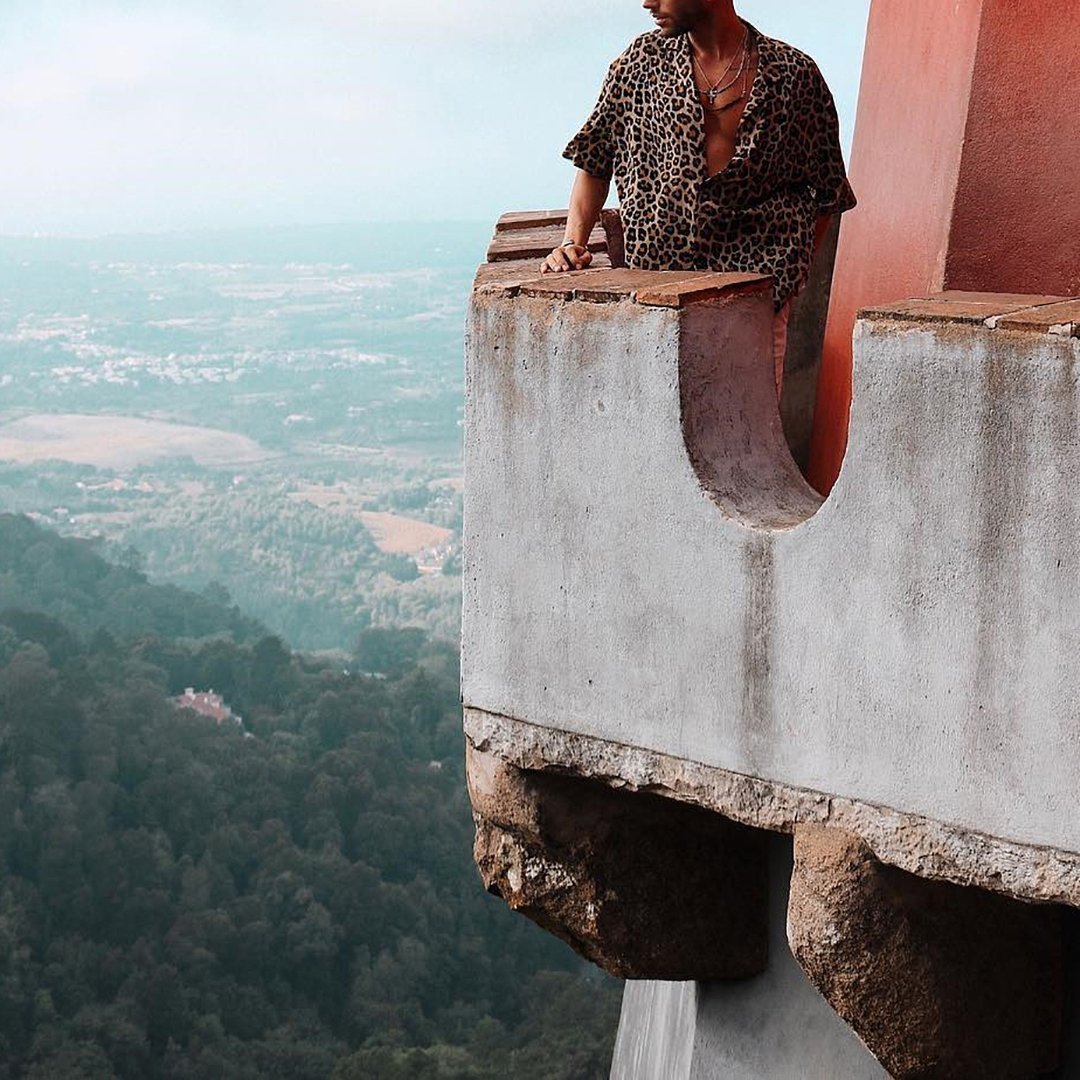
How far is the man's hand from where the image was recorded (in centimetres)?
575

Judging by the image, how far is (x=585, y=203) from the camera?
6.00 meters

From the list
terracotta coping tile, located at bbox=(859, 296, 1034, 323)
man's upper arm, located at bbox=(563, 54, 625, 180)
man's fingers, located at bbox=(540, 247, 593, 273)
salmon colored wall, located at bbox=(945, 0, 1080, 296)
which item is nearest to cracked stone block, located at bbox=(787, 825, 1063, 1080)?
terracotta coping tile, located at bbox=(859, 296, 1034, 323)

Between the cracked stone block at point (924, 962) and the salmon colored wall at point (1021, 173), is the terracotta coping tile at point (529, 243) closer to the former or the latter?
the salmon colored wall at point (1021, 173)

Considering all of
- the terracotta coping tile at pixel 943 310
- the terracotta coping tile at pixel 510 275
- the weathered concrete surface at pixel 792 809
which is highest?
the terracotta coping tile at pixel 943 310

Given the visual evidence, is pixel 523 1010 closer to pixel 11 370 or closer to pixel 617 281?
pixel 617 281

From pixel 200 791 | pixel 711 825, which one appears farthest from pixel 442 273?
pixel 711 825

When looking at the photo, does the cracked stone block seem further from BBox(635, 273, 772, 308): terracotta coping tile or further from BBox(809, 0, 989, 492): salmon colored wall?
BBox(809, 0, 989, 492): salmon colored wall

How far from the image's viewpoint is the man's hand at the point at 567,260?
5746 mm

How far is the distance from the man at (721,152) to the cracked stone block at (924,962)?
1.44m

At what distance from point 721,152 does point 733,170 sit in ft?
0.20

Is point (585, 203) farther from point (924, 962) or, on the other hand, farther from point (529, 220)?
point (924, 962)

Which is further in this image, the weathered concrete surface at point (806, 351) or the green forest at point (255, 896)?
the green forest at point (255, 896)

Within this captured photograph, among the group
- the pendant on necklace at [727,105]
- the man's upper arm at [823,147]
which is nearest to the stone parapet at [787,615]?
the pendant on necklace at [727,105]

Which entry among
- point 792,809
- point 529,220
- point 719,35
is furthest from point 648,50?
point 792,809
